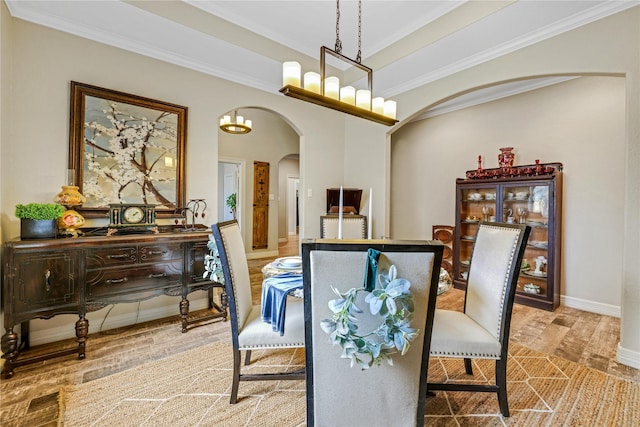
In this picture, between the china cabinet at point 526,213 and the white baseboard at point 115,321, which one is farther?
the china cabinet at point 526,213

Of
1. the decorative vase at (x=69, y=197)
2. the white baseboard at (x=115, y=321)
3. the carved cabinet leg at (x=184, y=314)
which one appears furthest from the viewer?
the carved cabinet leg at (x=184, y=314)

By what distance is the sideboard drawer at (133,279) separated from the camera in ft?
6.88

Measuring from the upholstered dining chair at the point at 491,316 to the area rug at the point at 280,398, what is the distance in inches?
7.3

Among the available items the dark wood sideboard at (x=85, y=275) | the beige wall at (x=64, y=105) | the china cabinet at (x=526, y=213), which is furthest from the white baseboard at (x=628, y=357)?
the beige wall at (x=64, y=105)

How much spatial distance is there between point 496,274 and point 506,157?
108 inches

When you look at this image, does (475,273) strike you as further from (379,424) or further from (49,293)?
(49,293)

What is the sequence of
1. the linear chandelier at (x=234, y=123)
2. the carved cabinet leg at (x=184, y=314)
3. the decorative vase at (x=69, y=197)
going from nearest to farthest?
1. the decorative vase at (x=69, y=197)
2. the carved cabinet leg at (x=184, y=314)
3. the linear chandelier at (x=234, y=123)

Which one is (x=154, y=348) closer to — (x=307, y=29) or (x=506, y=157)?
(x=307, y=29)

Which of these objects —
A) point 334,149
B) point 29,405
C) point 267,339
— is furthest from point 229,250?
point 334,149

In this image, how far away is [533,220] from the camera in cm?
345

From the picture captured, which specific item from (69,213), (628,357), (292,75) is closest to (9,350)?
(69,213)

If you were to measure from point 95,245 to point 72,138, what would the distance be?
3.18ft

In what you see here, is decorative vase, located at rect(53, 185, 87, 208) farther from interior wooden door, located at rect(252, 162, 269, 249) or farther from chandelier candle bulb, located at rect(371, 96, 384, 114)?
interior wooden door, located at rect(252, 162, 269, 249)

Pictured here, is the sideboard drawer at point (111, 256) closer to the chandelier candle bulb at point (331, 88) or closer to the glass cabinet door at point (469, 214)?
the chandelier candle bulb at point (331, 88)
